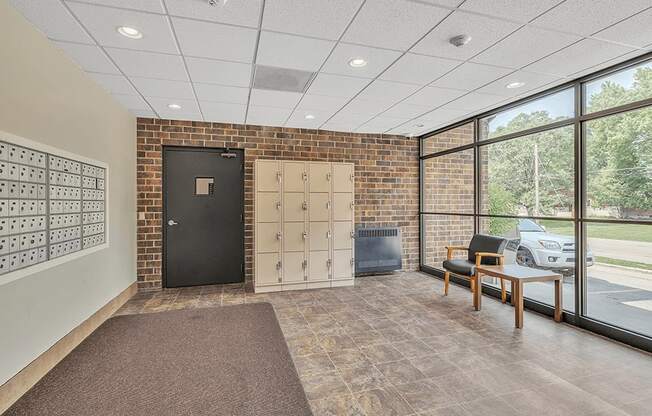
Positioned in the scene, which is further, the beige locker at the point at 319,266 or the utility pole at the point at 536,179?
the beige locker at the point at 319,266

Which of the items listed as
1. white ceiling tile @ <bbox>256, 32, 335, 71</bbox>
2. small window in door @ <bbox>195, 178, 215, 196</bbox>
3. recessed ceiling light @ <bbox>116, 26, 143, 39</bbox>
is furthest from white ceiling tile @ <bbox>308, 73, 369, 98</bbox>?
small window in door @ <bbox>195, 178, 215, 196</bbox>

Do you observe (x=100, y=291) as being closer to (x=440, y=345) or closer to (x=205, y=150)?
(x=205, y=150)

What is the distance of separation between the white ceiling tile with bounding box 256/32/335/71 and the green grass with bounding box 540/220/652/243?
3116 millimetres

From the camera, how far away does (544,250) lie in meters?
3.78

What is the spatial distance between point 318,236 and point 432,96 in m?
2.48

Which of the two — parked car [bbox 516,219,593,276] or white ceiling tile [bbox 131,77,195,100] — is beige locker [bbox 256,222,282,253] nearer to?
white ceiling tile [bbox 131,77,195,100]

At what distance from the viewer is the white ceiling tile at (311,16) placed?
78.0 inches

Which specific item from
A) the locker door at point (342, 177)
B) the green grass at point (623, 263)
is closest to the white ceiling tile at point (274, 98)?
the locker door at point (342, 177)

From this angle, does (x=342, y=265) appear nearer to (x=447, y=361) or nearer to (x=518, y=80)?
(x=447, y=361)

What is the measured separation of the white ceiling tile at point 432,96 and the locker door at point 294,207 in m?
1.99

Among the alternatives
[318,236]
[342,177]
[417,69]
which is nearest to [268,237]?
[318,236]

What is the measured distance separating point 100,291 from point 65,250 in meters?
0.87

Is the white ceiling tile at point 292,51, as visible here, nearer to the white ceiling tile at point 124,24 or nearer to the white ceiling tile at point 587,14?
the white ceiling tile at point 124,24

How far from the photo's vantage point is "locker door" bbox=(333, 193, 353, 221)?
4789mm
